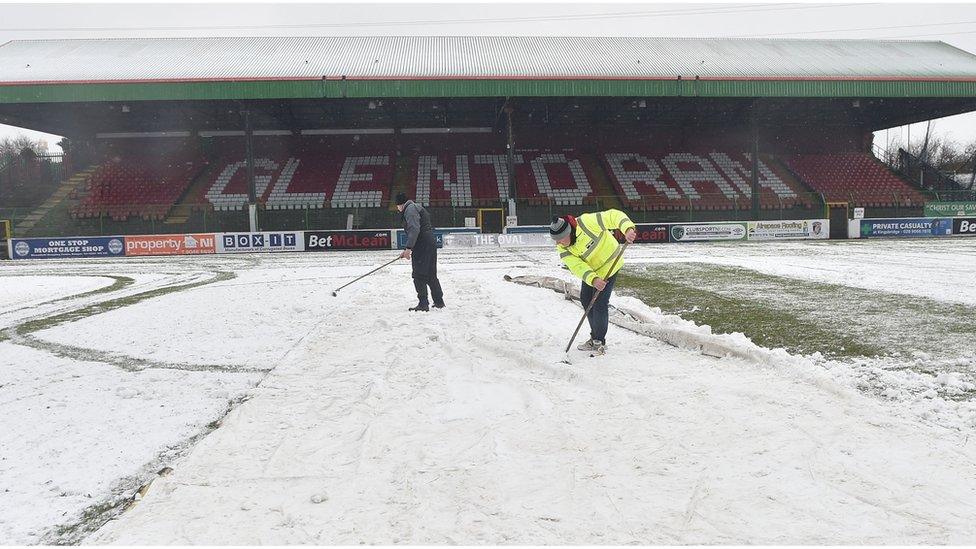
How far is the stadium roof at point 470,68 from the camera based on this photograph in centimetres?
2784

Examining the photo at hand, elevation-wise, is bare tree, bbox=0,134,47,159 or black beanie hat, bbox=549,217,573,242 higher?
bare tree, bbox=0,134,47,159

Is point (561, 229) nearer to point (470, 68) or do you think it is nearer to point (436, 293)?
point (436, 293)

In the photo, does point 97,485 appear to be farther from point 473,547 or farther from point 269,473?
point 473,547

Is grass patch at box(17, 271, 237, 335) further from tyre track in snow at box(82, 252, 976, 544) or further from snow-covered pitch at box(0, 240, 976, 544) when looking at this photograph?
tyre track in snow at box(82, 252, 976, 544)

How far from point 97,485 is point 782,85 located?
32905 mm

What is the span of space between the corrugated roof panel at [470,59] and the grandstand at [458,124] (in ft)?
0.75

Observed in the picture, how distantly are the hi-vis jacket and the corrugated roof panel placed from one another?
78.8 feet

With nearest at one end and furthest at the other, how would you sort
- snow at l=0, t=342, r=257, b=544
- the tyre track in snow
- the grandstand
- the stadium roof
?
1. the tyre track in snow
2. snow at l=0, t=342, r=257, b=544
3. the stadium roof
4. the grandstand

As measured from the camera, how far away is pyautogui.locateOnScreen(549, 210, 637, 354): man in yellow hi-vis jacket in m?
5.89

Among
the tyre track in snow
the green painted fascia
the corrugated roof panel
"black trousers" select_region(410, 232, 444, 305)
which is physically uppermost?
the corrugated roof panel

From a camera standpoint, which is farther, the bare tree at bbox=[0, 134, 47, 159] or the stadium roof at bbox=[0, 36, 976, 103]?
the bare tree at bbox=[0, 134, 47, 159]

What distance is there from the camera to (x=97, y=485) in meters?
3.31

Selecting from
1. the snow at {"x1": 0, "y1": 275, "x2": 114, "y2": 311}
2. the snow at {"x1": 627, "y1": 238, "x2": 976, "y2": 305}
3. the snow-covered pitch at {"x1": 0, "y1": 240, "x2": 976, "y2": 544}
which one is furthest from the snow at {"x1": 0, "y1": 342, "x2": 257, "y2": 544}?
the snow at {"x1": 627, "y1": 238, "x2": 976, "y2": 305}

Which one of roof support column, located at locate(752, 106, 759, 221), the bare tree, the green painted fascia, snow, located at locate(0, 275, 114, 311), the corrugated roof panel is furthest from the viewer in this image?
the bare tree
